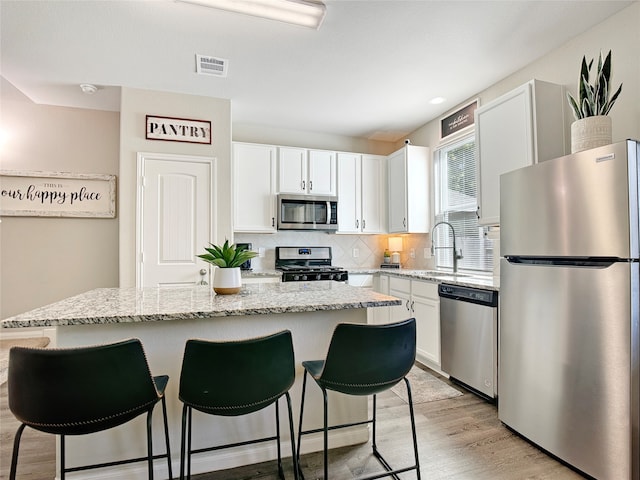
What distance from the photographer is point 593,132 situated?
6.51 feet

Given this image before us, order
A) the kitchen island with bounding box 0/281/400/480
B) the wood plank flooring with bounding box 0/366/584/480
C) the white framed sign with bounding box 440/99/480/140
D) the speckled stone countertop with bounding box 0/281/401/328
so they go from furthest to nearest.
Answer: the white framed sign with bounding box 440/99/480/140, the wood plank flooring with bounding box 0/366/584/480, the kitchen island with bounding box 0/281/400/480, the speckled stone countertop with bounding box 0/281/401/328

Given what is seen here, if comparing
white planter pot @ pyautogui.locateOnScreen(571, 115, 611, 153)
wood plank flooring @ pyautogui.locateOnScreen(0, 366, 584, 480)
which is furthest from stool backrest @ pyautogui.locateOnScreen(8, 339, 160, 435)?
white planter pot @ pyautogui.locateOnScreen(571, 115, 611, 153)

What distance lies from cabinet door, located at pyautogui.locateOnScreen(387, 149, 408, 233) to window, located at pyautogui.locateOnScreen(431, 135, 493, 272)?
0.38 m

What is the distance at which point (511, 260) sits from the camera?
219 cm

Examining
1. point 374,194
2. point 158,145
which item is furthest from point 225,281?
point 374,194

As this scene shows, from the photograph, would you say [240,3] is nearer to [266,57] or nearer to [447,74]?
[266,57]

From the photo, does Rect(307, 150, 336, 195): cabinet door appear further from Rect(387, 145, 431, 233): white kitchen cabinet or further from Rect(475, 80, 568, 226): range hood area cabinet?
Rect(475, 80, 568, 226): range hood area cabinet

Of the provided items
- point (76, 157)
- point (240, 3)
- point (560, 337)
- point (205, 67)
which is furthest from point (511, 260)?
point (76, 157)

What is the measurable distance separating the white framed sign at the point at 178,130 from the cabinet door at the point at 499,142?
2.62m

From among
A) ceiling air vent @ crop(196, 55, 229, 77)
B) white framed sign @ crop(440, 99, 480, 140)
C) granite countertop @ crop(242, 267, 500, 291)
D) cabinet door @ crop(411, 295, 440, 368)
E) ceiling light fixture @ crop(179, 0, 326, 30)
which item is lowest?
cabinet door @ crop(411, 295, 440, 368)

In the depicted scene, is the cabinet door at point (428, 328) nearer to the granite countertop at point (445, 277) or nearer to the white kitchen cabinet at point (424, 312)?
the white kitchen cabinet at point (424, 312)

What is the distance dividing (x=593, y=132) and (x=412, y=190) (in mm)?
2182

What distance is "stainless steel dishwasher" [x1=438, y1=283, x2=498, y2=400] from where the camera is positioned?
8.27ft

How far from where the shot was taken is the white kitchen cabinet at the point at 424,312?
3169 mm
